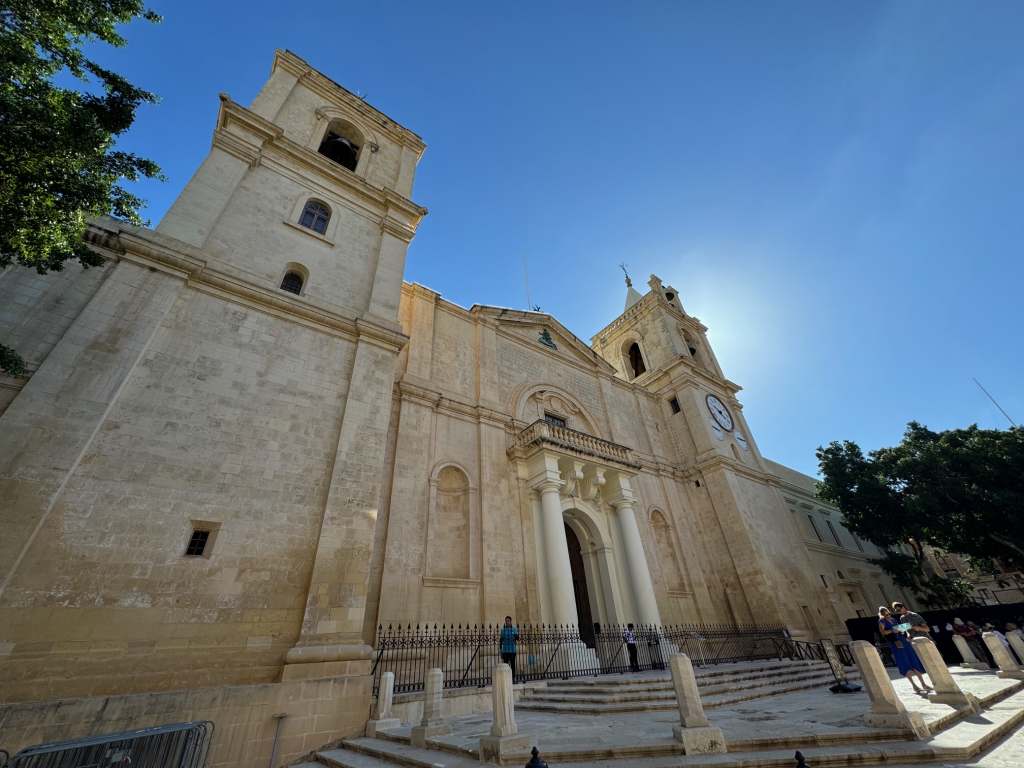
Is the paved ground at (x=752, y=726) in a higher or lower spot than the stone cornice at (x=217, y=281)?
lower

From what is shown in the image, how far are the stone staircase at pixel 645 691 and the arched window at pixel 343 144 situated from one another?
16.5 meters

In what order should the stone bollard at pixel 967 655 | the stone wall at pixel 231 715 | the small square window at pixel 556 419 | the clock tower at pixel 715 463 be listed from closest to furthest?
the stone wall at pixel 231 715, the stone bollard at pixel 967 655, the clock tower at pixel 715 463, the small square window at pixel 556 419

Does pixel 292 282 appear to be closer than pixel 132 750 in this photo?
No

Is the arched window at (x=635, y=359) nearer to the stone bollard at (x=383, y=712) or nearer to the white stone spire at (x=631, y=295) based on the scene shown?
the white stone spire at (x=631, y=295)

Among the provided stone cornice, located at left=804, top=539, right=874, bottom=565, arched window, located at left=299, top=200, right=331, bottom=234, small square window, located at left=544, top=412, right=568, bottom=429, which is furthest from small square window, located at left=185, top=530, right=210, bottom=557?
stone cornice, located at left=804, top=539, right=874, bottom=565

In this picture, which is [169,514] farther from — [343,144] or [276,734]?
[343,144]

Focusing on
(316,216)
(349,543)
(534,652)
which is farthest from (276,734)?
(316,216)

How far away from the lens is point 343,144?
15391 millimetres

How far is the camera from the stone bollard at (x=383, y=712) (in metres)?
6.38

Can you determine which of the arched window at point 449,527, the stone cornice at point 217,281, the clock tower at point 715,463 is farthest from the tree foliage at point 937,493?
the stone cornice at point 217,281

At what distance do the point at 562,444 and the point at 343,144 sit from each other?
13.0 meters

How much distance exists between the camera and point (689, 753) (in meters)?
4.09

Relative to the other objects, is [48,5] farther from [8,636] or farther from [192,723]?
[192,723]

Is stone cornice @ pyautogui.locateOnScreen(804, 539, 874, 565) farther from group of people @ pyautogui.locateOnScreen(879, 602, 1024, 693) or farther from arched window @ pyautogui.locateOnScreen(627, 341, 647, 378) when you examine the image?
group of people @ pyautogui.locateOnScreen(879, 602, 1024, 693)
